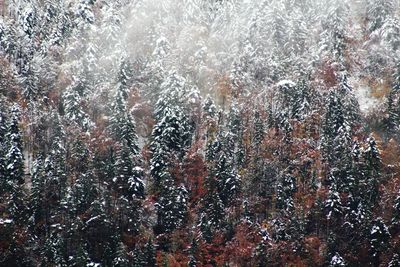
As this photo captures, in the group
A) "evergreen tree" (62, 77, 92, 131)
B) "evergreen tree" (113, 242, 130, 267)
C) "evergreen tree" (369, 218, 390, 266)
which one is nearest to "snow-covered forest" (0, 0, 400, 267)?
"evergreen tree" (369, 218, 390, 266)

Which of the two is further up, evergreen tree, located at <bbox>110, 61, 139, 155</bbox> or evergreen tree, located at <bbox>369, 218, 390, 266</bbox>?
evergreen tree, located at <bbox>110, 61, 139, 155</bbox>

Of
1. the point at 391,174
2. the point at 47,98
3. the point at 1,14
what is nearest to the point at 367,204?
the point at 391,174

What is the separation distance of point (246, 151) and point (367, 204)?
21075 millimetres

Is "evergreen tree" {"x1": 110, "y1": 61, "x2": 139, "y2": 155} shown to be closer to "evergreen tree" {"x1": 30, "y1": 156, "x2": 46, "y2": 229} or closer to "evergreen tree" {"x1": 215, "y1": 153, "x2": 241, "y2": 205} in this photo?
"evergreen tree" {"x1": 30, "y1": 156, "x2": 46, "y2": 229}

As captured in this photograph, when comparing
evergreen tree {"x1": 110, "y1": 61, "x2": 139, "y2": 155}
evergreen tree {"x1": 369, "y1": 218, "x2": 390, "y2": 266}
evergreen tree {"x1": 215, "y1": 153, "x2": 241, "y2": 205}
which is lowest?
evergreen tree {"x1": 369, "y1": 218, "x2": 390, "y2": 266}

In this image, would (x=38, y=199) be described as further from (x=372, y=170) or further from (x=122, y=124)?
(x=372, y=170)

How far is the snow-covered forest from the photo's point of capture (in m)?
77.8

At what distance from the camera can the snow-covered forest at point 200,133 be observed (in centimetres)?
7781

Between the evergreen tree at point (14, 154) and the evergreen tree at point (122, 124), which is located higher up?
the evergreen tree at point (122, 124)

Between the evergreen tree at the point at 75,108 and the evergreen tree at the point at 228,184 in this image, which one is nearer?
the evergreen tree at the point at 228,184

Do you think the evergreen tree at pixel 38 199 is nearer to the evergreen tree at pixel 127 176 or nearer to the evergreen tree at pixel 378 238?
the evergreen tree at pixel 127 176

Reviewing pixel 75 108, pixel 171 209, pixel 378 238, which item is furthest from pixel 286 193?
pixel 75 108

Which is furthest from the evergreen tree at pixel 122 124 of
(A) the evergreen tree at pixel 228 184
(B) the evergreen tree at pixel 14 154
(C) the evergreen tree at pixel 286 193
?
(C) the evergreen tree at pixel 286 193

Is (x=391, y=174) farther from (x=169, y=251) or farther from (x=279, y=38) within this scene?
(x=279, y=38)
